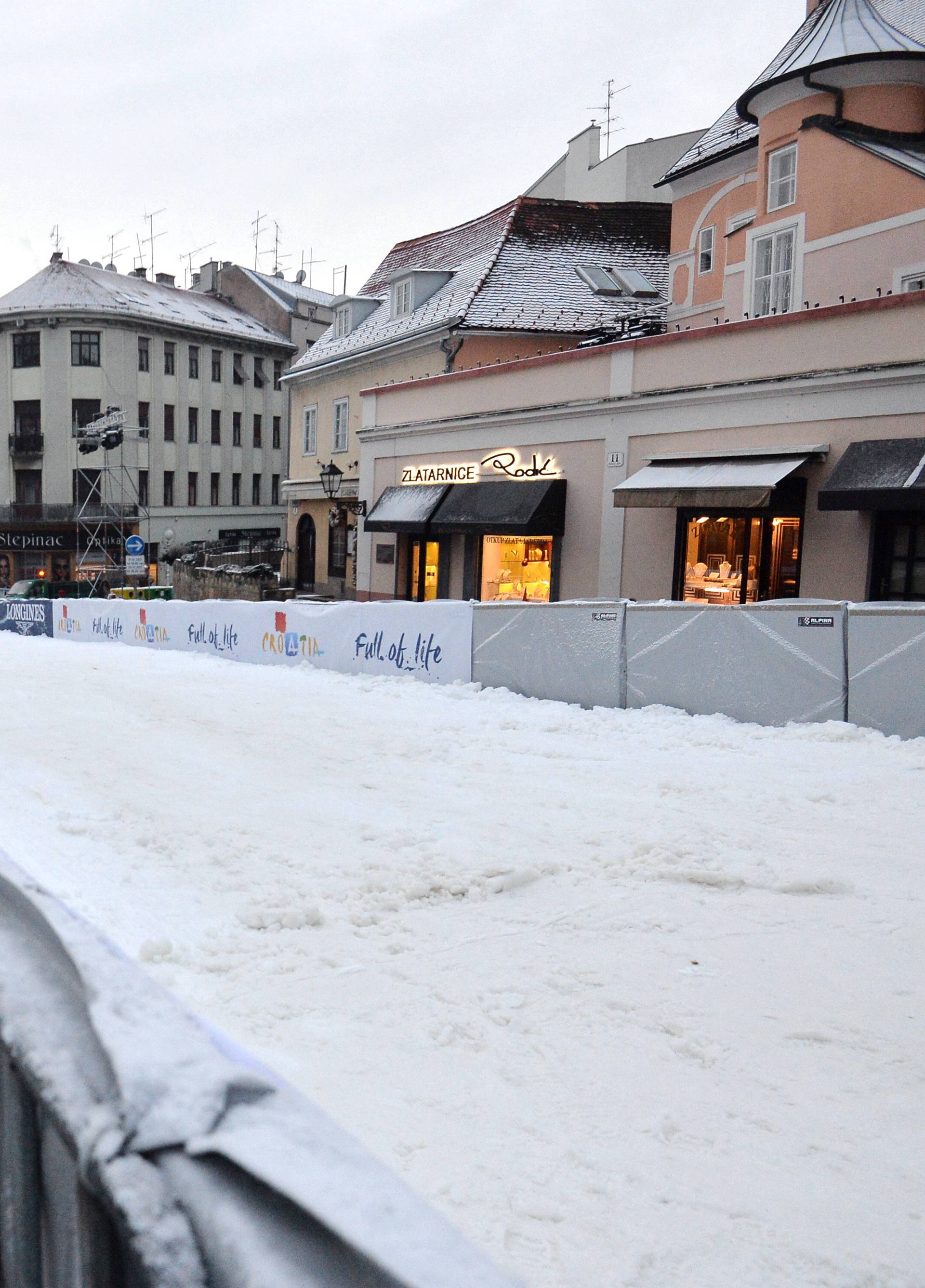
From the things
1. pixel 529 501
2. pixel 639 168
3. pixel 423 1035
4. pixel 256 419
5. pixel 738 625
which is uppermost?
pixel 639 168

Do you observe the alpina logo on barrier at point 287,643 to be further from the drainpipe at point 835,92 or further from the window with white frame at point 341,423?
the window with white frame at point 341,423

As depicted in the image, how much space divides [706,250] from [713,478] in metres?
8.90

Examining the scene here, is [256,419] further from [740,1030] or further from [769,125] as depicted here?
[740,1030]

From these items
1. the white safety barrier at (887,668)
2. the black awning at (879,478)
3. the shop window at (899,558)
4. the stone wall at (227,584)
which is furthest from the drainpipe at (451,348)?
the white safety barrier at (887,668)

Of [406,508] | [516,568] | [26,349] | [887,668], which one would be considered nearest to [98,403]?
Answer: [26,349]

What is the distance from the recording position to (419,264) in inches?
1344

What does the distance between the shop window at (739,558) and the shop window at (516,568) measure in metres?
3.60

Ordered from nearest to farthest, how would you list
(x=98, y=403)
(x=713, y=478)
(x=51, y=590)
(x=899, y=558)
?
(x=899, y=558)
(x=713, y=478)
(x=51, y=590)
(x=98, y=403)

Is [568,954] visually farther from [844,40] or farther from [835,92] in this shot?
[844,40]

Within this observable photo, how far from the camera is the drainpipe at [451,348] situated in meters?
27.8

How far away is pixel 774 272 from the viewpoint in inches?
792

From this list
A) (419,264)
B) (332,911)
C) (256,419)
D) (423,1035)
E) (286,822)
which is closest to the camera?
(423,1035)

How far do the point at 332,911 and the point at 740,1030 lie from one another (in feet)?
7.61

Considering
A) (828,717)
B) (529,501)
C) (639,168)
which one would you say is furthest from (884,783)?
(639,168)
